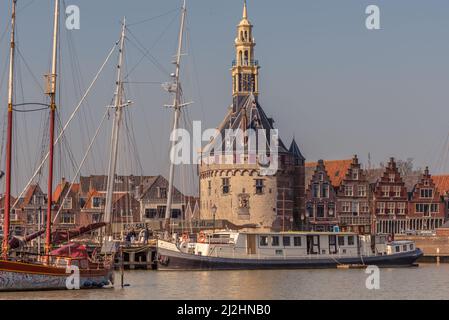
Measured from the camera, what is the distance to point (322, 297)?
55.0 m

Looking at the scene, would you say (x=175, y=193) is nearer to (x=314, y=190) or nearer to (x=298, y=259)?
(x=314, y=190)

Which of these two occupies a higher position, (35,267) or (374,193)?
(374,193)

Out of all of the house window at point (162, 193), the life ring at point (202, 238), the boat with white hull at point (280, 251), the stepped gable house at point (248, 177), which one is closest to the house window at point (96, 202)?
the house window at point (162, 193)

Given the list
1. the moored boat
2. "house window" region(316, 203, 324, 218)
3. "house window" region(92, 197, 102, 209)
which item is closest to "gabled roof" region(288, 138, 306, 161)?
"house window" region(316, 203, 324, 218)

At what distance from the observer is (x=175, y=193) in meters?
121

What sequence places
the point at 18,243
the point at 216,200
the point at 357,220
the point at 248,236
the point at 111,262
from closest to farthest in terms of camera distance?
the point at 111,262 → the point at 18,243 → the point at 248,236 → the point at 216,200 → the point at 357,220

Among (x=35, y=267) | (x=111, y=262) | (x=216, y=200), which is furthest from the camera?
(x=216, y=200)

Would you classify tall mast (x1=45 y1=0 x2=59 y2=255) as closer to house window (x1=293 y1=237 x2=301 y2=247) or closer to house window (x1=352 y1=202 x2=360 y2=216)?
house window (x1=293 y1=237 x2=301 y2=247)

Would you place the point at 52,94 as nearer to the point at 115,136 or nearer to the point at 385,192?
the point at 115,136

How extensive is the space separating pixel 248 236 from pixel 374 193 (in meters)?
42.4

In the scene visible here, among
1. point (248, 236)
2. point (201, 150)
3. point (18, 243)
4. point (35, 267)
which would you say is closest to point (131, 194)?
point (201, 150)

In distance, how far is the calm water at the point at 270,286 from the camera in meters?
54.6

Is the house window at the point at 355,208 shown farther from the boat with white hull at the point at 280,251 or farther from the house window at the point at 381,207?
the boat with white hull at the point at 280,251
